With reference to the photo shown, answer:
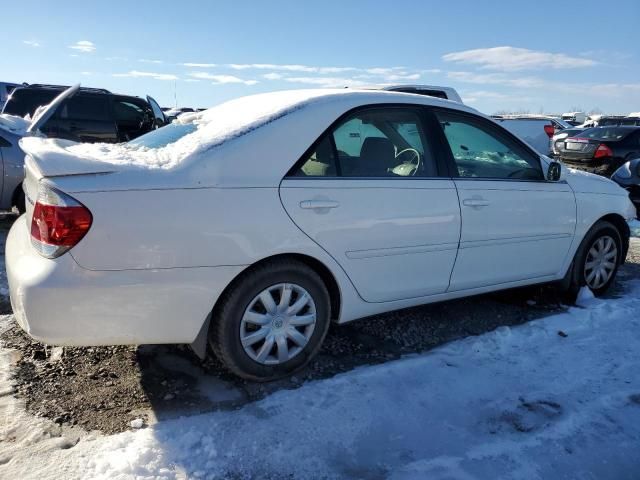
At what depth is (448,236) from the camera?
356 cm

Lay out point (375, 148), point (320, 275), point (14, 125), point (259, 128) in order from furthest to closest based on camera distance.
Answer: point (14, 125), point (375, 148), point (320, 275), point (259, 128)

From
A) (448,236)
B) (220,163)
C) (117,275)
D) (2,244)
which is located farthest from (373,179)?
(2,244)

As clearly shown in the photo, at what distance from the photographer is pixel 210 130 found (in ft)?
10.3

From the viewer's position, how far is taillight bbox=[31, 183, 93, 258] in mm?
2516

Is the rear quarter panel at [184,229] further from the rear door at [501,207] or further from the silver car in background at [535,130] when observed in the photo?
the silver car in background at [535,130]

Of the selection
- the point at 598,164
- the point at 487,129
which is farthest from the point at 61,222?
the point at 598,164

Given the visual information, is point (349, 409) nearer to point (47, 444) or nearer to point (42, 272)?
point (47, 444)

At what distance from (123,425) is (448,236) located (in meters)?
2.19

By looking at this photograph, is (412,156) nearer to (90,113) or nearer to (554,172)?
(554,172)

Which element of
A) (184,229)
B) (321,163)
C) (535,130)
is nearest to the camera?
(184,229)

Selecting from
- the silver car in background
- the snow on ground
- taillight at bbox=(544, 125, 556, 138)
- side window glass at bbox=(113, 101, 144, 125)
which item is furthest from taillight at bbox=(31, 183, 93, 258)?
taillight at bbox=(544, 125, 556, 138)

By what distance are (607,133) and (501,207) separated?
32.9 ft

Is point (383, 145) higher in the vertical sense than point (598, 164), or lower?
higher

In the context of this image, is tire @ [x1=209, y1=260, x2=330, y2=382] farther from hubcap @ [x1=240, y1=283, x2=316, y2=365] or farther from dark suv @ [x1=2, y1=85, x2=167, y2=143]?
dark suv @ [x1=2, y1=85, x2=167, y2=143]
